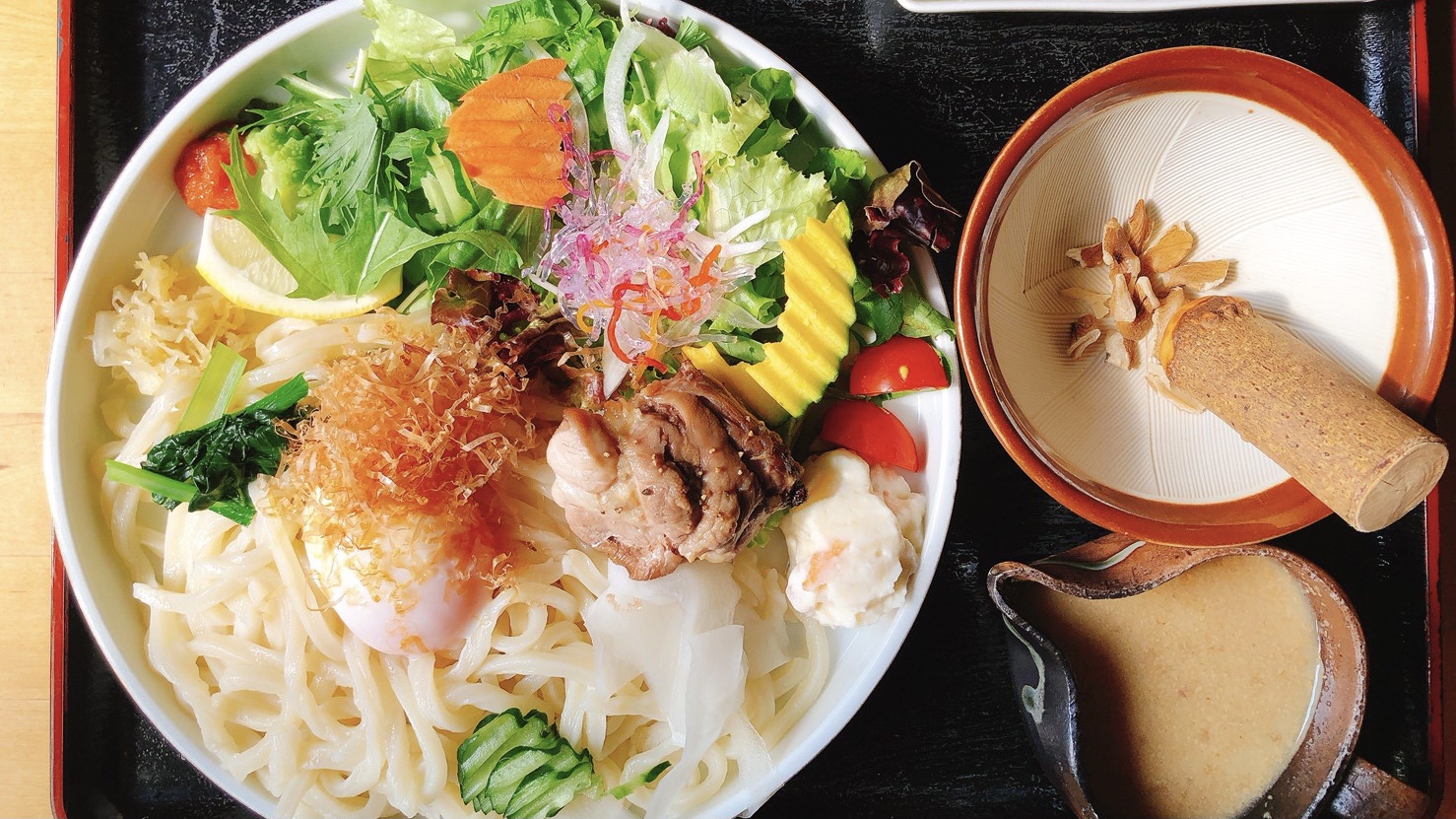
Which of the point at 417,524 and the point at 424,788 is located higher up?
the point at 417,524

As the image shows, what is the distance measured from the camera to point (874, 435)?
2137 millimetres

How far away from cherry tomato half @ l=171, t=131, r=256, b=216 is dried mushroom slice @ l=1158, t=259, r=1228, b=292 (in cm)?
239

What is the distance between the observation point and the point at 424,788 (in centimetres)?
209

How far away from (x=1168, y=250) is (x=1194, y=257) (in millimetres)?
104

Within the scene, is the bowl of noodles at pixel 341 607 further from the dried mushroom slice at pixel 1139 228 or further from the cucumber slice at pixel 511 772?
the dried mushroom slice at pixel 1139 228

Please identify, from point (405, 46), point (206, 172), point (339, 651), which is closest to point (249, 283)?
point (206, 172)

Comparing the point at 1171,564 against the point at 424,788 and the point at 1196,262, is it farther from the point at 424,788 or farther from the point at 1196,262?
the point at 424,788

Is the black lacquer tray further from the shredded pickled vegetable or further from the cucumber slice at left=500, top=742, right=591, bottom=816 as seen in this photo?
the shredded pickled vegetable

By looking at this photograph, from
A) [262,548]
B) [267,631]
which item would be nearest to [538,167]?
[262,548]

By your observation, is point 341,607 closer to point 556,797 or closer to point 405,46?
point 556,797

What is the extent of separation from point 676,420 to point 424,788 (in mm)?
1168

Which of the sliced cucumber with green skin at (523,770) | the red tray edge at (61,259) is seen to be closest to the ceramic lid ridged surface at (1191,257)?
the sliced cucumber with green skin at (523,770)

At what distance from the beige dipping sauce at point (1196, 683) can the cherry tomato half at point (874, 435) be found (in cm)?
62

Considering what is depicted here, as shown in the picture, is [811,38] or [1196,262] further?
[811,38]
